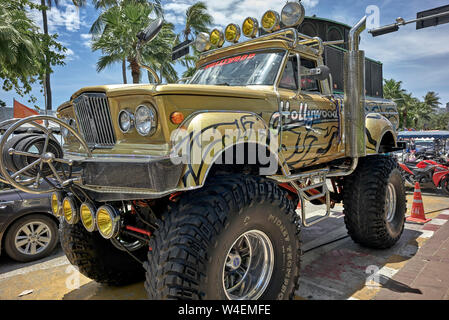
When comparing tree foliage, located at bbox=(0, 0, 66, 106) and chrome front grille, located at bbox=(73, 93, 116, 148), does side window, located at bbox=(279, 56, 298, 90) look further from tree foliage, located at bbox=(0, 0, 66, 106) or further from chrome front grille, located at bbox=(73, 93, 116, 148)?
tree foliage, located at bbox=(0, 0, 66, 106)

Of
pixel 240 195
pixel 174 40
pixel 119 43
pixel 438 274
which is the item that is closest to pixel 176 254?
pixel 240 195

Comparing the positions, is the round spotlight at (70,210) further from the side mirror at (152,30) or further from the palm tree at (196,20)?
the palm tree at (196,20)

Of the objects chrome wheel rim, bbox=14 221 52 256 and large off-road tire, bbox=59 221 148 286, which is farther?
chrome wheel rim, bbox=14 221 52 256

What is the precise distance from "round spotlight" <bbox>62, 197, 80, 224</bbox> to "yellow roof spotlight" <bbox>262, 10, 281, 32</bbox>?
2.69m

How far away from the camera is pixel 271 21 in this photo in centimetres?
352

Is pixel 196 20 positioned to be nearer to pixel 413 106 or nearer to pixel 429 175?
pixel 429 175

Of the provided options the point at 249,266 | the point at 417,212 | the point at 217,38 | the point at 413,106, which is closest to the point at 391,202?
the point at 417,212

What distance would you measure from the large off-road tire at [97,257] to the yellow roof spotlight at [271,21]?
113 inches

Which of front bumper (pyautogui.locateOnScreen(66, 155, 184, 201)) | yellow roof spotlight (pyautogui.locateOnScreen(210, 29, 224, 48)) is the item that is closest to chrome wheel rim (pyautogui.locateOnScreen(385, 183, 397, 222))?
yellow roof spotlight (pyautogui.locateOnScreen(210, 29, 224, 48))

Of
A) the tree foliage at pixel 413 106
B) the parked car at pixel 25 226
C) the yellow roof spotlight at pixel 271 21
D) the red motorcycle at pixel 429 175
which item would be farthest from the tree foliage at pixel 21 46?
the tree foliage at pixel 413 106

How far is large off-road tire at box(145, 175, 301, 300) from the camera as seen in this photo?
1.99m

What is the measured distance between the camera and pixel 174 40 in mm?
16297

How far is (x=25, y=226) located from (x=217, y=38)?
12.8ft

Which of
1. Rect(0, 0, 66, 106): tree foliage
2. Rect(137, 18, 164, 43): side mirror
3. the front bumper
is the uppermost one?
Rect(0, 0, 66, 106): tree foliage
